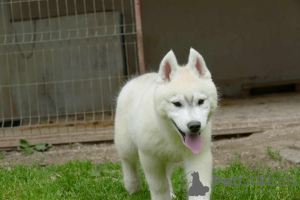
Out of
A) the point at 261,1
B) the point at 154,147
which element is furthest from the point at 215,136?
the point at 261,1

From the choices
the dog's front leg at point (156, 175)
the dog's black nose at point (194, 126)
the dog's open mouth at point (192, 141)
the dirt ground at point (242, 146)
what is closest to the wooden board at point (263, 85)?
the dirt ground at point (242, 146)

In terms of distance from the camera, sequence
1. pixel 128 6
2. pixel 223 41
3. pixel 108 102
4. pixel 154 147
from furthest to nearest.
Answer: pixel 223 41
pixel 128 6
pixel 108 102
pixel 154 147

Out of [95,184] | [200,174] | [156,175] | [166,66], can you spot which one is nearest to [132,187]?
[95,184]

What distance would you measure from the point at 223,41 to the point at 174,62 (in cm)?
921

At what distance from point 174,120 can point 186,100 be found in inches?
5.9

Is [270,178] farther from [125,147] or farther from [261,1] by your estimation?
[261,1]

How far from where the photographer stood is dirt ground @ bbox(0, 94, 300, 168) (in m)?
5.36

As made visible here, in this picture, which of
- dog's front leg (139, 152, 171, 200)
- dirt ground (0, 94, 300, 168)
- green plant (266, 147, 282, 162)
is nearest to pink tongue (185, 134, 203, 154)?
dog's front leg (139, 152, 171, 200)

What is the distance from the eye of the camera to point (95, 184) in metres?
4.49

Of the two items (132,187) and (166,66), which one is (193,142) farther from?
(132,187)

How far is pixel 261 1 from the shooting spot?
40.0 ft

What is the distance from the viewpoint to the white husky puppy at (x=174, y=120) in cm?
317

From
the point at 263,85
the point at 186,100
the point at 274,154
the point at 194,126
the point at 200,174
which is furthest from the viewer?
the point at 263,85

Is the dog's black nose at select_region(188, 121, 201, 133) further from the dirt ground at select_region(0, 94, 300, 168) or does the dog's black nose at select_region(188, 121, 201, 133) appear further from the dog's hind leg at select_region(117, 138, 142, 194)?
the dirt ground at select_region(0, 94, 300, 168)
